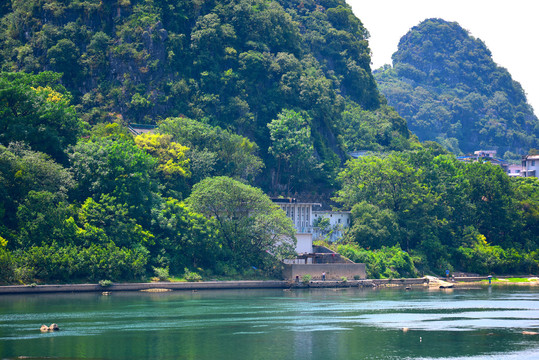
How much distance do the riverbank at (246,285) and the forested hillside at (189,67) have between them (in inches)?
895

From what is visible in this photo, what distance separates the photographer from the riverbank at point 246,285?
202ft

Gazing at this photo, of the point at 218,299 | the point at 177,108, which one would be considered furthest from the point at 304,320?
the point at 177,108

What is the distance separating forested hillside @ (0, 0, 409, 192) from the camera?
9744 cm

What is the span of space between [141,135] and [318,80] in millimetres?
33853

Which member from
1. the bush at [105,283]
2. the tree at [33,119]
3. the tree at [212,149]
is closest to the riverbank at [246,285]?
the bush at [105,283]

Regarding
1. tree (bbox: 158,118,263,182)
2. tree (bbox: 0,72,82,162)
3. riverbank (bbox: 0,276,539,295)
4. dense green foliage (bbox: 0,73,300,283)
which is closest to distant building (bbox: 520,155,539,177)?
riverbank (bbox: 0,276,539,295)

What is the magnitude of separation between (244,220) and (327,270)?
10876mm

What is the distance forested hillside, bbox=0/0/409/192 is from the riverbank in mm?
22745

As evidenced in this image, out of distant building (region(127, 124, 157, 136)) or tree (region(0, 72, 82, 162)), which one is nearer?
tree (region(0, 72, 82, 162))

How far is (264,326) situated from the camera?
50.0m

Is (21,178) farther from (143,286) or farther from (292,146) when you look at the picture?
(292,146)

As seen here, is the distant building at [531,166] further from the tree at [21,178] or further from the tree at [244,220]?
the tree at [21,178]

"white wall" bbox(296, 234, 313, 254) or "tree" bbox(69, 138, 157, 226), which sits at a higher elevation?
"tree" bbox(69, 138, 157, 226)

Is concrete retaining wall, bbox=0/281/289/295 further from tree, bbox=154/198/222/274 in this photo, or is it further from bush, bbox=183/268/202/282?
tree, bbox=154/198/222/274
